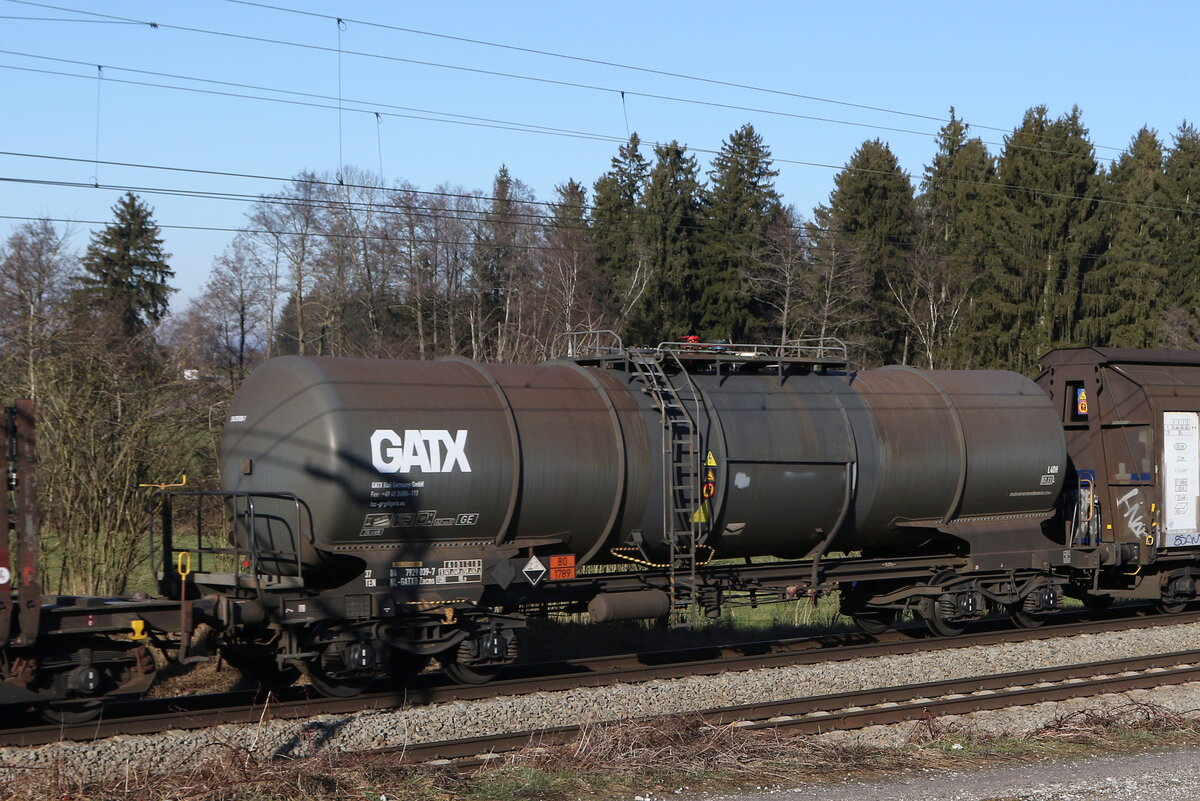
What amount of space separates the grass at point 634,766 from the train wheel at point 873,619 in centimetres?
516

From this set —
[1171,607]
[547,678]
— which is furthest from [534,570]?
[1171,607]

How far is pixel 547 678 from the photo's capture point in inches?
505

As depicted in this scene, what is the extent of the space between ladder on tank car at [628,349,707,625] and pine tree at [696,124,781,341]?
4043 cm

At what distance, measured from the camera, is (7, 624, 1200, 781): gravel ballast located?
955 centimetres

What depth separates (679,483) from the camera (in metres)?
13.1

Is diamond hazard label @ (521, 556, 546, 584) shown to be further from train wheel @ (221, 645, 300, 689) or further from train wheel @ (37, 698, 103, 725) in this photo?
train wheel @ (37, 698, 103, 725)

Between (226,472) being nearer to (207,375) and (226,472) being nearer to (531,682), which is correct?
(531,682)

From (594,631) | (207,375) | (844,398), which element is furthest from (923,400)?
(207,375)

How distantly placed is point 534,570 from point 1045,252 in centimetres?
4978

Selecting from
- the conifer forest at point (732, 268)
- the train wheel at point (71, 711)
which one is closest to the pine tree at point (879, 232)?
the conifer forest at point (732, 268)

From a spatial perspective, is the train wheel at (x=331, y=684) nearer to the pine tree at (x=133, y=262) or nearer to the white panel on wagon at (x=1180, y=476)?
the white panel on wagon at (x=1180, y=476)

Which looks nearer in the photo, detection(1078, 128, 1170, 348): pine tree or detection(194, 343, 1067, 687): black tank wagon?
detection(194, 343, 1067, 687): black tank wagon

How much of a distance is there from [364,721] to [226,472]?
134 inches

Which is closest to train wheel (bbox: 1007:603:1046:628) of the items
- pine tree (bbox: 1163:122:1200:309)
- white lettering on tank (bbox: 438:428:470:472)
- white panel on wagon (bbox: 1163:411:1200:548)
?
white panel on wagon (bbox: 1163:411:1200:548)
